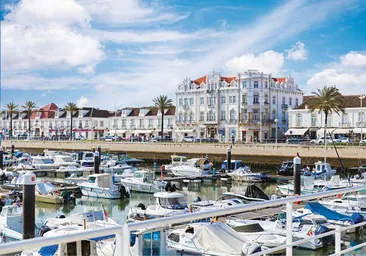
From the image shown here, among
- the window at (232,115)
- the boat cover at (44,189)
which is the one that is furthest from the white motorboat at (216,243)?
the window at (232,115)

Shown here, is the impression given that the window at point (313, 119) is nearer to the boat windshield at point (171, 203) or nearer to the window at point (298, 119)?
the window at point (298, 119)

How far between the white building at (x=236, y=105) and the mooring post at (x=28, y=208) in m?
69.2

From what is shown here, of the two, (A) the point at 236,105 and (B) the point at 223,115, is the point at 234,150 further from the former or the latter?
(B) the point at 223,115

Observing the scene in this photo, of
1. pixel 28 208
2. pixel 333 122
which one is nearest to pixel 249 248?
pixel 28 208

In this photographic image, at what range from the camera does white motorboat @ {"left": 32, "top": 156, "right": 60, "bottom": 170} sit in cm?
5452

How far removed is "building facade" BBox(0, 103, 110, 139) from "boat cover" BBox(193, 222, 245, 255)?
106359 mm

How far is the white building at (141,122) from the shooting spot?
344 ft

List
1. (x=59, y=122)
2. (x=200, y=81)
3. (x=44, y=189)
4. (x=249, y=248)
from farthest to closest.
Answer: (x=59, y=122) < (x=200, y=81) < (x=44, y=189) < (x=249, y=248)

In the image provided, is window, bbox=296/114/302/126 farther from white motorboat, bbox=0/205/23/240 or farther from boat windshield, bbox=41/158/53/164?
white motorboat, bbox=0/205/23/240

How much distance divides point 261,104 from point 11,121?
230 ft

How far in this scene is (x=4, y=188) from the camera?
3678 cm

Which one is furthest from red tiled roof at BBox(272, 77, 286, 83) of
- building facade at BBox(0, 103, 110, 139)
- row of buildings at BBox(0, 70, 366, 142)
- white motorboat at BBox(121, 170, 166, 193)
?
white motorboat at BBox(121, 170, 166, 193)

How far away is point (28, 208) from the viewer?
19375mm

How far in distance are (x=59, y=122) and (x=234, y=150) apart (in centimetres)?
6740
